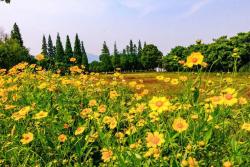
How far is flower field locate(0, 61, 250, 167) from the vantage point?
3156mm

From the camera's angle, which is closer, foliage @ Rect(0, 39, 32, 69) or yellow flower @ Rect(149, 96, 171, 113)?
yellow flower @ Rect(149, 96, 171, 113)

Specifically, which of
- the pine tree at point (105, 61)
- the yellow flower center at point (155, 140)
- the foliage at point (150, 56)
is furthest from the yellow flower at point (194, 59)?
the pine tree at point (105, 61)

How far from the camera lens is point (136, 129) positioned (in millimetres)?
4266

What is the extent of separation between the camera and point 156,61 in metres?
82.9

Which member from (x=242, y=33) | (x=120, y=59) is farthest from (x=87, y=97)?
(x=120, y=59)

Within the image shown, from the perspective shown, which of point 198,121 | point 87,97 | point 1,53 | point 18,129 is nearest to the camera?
point 198,121

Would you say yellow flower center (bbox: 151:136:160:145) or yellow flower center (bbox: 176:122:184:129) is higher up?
yellow flower center (bbox: 176:122:184:129)

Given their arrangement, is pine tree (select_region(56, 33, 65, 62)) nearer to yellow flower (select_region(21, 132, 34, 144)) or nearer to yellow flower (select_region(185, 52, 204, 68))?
yellow flower (select_region(21, 132, 34, 144))

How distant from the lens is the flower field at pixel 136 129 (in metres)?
3.16

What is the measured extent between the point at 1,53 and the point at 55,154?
37461 mm

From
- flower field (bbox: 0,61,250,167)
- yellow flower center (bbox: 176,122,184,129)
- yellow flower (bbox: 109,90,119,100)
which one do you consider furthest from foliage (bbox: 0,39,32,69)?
yellow flower center (bbox: 176,122,184,129)

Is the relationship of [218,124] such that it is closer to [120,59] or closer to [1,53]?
[1,53]

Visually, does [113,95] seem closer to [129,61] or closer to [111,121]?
[111,121]

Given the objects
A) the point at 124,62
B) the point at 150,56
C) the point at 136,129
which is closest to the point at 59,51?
Result: the point at 124,62
